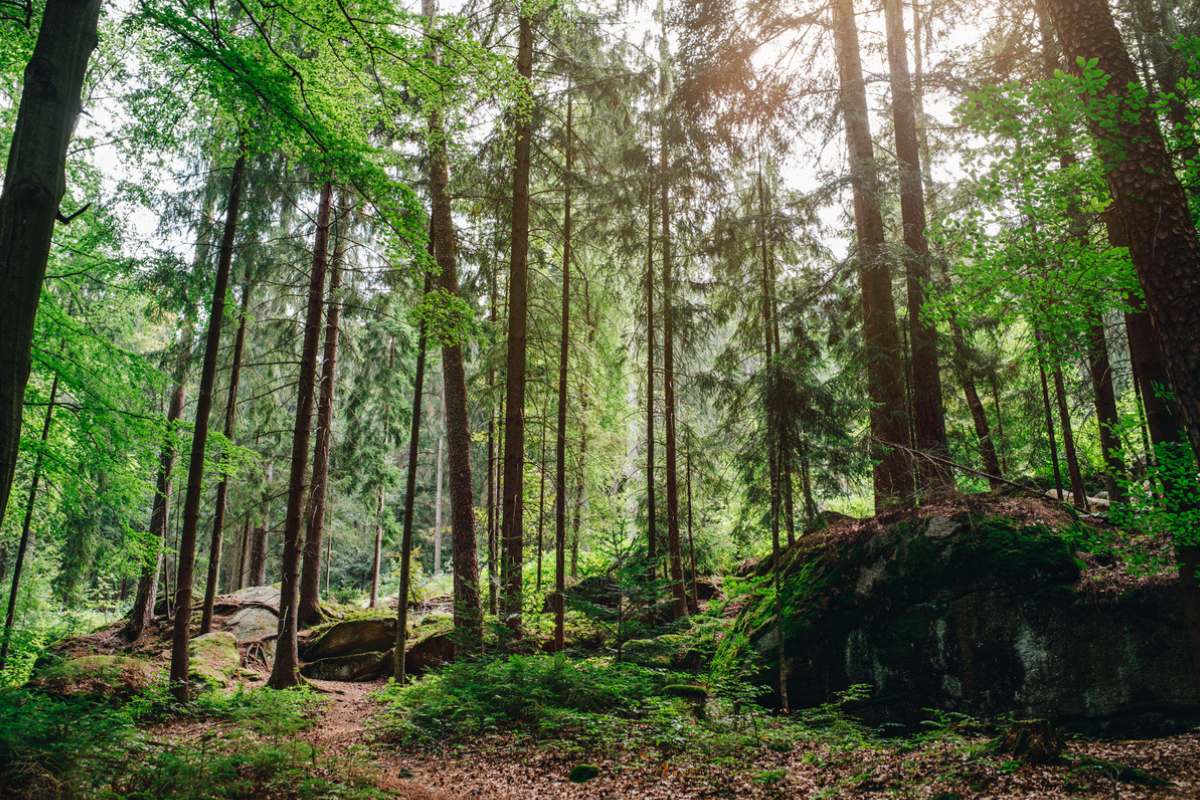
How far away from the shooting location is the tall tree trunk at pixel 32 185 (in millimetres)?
3355

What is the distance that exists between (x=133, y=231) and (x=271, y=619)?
1027 centimetres

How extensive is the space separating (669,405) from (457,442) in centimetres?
483

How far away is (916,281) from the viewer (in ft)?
29.5

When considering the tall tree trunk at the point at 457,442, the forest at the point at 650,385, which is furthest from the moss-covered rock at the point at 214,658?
the tall tree trunk at the point at 457,442

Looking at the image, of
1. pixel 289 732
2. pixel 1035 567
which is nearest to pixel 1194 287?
pixel 1035 567

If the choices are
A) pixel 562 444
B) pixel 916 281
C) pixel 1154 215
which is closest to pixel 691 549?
pixel 562 444

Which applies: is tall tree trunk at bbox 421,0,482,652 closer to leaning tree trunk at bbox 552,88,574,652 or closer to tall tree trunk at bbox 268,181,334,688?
leaning tree trunk at bbox 552,88,574,652

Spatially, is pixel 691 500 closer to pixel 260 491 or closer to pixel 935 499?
pixel 935 499

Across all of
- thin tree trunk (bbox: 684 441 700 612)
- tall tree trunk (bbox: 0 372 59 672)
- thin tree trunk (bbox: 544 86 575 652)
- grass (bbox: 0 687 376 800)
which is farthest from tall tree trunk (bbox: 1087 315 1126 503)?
tall tree trunk (bbox: 0 372 59 672)

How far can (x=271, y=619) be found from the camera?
Answer: 1566 centimetres

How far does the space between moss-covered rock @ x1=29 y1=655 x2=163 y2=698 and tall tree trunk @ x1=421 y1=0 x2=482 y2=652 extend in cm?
500

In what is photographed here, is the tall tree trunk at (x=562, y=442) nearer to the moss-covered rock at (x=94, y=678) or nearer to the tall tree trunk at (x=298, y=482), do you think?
the tall tree trunk at (x=298, y=482)

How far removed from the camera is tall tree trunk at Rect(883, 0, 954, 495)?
8579mm

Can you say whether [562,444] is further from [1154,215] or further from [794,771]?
[1154,215]
